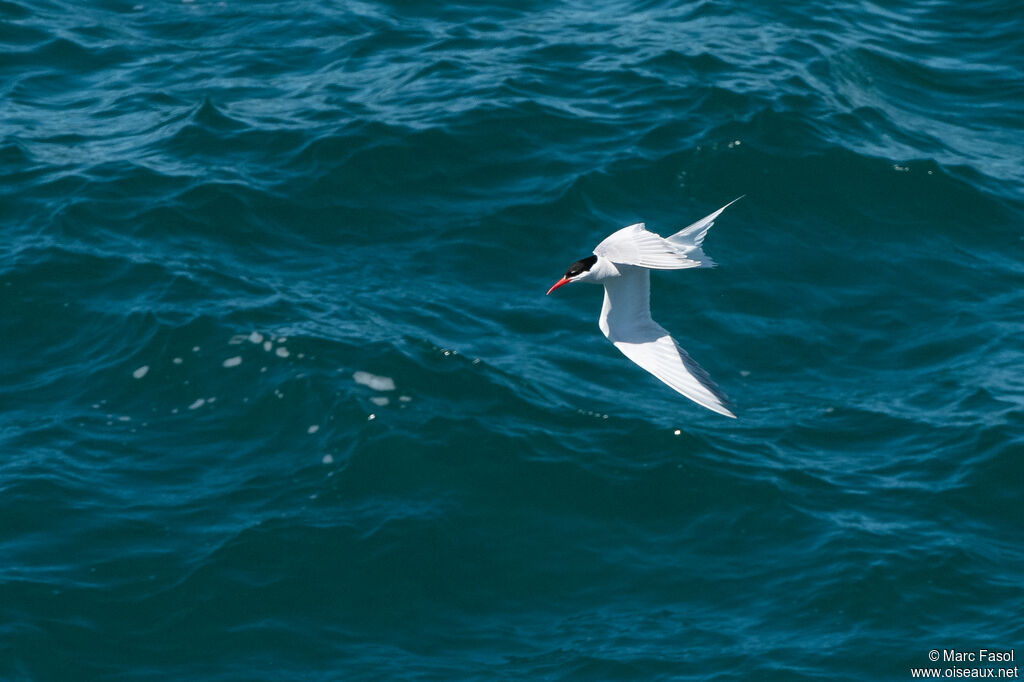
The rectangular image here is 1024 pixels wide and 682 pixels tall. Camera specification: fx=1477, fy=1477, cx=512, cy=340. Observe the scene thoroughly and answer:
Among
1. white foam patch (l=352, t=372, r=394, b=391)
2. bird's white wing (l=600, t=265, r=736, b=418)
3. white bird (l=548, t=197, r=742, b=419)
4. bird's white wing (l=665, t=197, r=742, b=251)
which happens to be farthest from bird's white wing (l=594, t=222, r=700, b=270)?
white foam patch (l=352, t=372, r=394, b=391)

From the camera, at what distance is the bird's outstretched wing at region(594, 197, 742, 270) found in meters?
11.1

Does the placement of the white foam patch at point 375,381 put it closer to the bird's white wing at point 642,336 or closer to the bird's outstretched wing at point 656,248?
the bird's white wing at point 642,336

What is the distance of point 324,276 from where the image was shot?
16938 mm

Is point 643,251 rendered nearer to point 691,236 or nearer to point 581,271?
point 581,271

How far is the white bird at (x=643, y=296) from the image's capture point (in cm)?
1154

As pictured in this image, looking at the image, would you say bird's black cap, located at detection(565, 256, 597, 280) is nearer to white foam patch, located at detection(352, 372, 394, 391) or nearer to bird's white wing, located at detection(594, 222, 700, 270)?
bird's white wing, located at detection(594, 222, 700, 270)

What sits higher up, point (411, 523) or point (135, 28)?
point (135, 28)

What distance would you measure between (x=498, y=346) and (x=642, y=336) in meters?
3.78

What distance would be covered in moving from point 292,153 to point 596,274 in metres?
7.55

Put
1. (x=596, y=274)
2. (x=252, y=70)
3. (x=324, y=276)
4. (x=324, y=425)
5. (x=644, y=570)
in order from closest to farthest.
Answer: (x=596, y=274), (x=644, y=570), (x=324, y=425), (x=324, y=276), (x=252, y=70)

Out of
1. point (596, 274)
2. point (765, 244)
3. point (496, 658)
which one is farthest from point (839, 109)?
point (496, 658)

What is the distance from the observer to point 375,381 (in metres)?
15.5

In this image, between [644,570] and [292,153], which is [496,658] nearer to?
[644,570]

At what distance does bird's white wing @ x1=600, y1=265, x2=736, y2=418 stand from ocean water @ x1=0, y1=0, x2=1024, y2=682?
8.53ft
